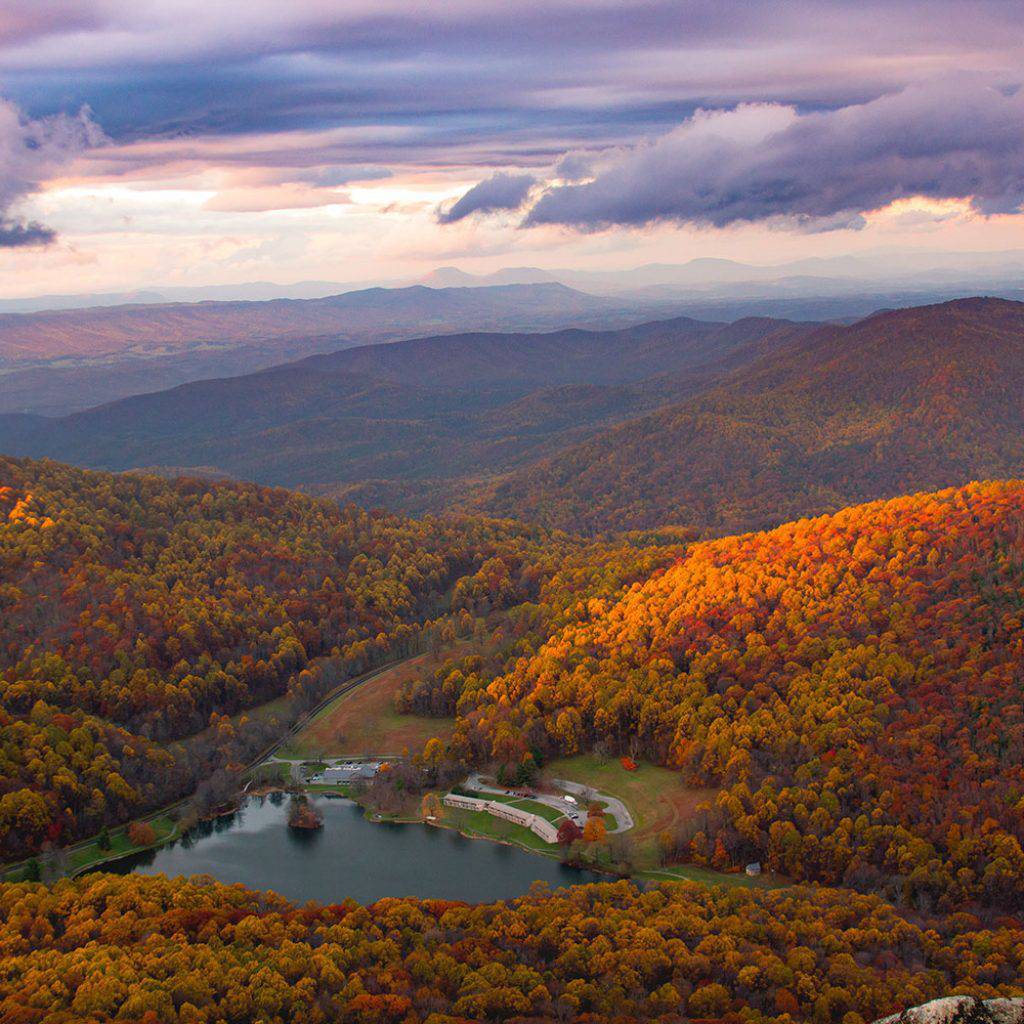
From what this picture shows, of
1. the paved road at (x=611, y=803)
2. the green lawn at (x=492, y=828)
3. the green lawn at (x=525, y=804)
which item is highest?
the paved road at (x=611, y=803)

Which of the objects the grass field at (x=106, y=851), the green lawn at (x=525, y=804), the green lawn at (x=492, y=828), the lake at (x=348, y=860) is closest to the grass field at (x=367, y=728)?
the lake at (x=348, y=860)

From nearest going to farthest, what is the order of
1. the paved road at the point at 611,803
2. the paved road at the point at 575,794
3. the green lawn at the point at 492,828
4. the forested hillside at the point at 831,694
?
the forested hillside at the point at 831,694 < the green lawn at the point at 492,828 < the paved road at the point at 611,803 < the paved road at the point at 575,794

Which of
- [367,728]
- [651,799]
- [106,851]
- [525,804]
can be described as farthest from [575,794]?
[106,851]

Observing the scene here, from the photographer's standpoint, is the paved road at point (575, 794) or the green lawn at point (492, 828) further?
the paved road at point (575, 794)

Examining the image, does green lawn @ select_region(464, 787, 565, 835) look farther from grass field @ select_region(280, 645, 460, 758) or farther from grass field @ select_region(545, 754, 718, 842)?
grass field @ select_region(280, 645, 460, 758)

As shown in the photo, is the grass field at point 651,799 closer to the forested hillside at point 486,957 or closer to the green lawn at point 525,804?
the green lawn at point 525,804

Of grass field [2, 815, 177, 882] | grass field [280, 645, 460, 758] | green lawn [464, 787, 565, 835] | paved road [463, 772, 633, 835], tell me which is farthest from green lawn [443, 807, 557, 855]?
grass field [2, 815, 177, 882]

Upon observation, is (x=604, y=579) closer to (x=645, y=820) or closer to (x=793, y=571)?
(x=793, y=571)
